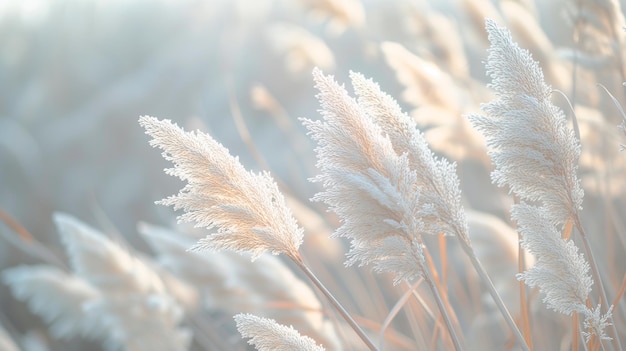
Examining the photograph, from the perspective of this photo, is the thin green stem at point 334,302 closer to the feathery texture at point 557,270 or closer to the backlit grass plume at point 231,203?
the backlit grass plume at point 231,203

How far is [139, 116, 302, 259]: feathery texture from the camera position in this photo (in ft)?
2.36

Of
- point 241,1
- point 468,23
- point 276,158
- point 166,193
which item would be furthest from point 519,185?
point 241,1

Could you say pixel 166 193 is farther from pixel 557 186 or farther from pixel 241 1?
pixel 557 186

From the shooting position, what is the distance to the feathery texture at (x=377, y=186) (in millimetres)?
693

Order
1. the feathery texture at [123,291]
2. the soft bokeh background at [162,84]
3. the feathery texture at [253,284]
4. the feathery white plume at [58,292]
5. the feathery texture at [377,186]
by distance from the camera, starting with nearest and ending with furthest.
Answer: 1. the feathery texture at [377,186]
2. the feathery texture at [253,284]
3. the feathery texture at [123,291]
4. the feathery white plume at [58,292]
5. the soft bokeh background at [162,84]

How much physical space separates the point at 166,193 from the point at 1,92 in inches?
80.6

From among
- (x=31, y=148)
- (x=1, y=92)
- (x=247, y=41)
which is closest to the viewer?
(x=31, y=148)

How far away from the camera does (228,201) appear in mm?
749

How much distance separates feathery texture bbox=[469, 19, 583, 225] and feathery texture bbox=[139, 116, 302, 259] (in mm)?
215

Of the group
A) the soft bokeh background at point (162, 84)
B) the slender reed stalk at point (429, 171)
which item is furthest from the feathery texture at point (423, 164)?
the soft bokeh background at point (162, 84)

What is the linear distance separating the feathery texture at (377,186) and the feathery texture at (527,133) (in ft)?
0.19

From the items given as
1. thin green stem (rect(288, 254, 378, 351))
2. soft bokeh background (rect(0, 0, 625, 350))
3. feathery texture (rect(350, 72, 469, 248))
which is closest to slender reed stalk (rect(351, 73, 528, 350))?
feathery texture (rect(350, 72, 469, 248))

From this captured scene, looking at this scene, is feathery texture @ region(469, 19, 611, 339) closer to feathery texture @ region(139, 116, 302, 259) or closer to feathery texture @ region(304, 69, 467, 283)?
feathery texture @ region(304, 69, 467, 283)

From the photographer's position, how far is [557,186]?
718 millimetres
